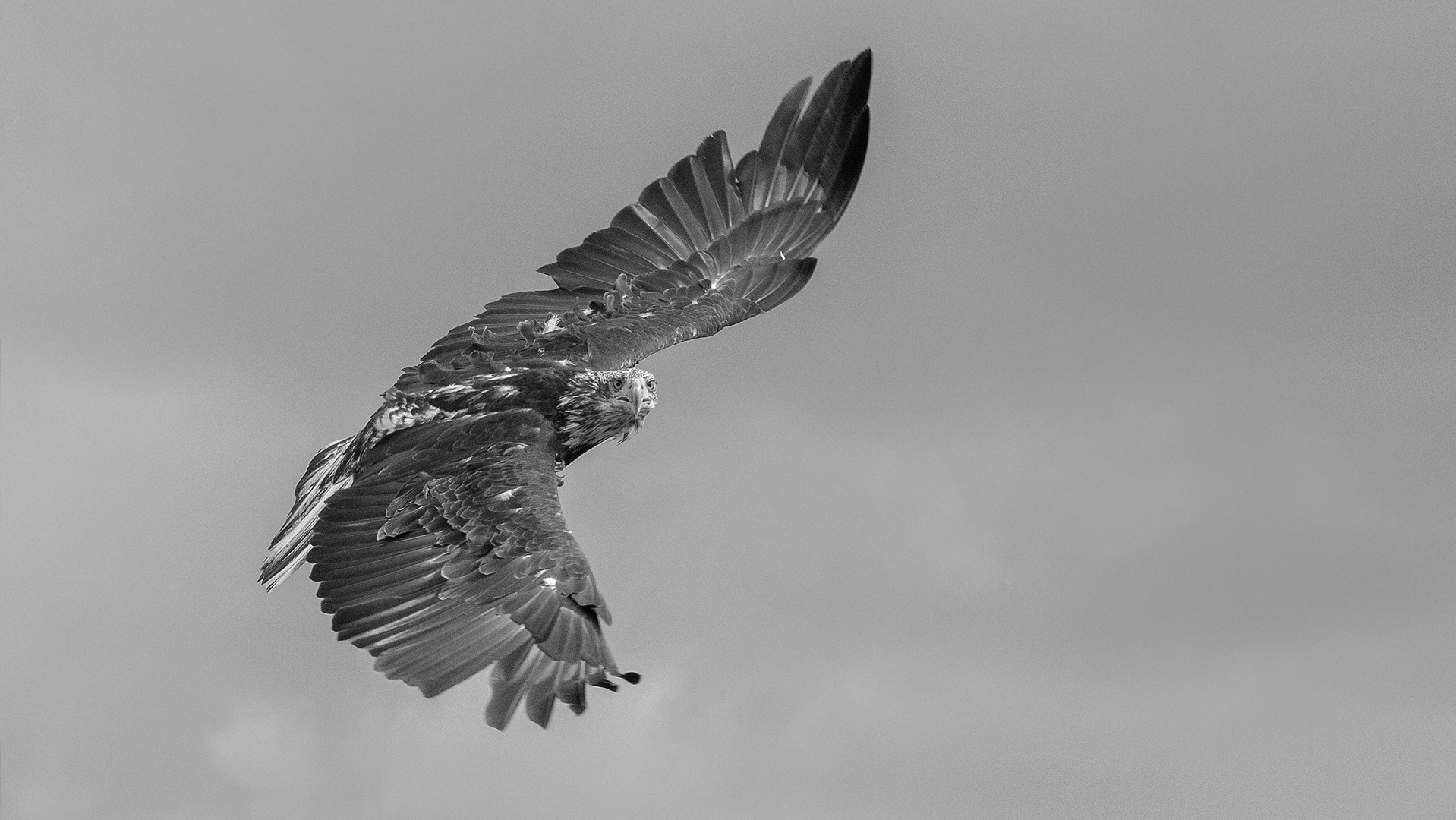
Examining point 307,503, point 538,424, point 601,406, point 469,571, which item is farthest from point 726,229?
point 469,571


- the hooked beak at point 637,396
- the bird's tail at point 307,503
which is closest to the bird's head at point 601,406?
the hooked beak at point 637,396

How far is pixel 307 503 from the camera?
17781mm

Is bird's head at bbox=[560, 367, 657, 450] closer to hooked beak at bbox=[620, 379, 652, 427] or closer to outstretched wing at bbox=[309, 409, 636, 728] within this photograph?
hooked beak at bbox=[620, 379, 652, 427]

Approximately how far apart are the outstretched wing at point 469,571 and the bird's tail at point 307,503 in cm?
49

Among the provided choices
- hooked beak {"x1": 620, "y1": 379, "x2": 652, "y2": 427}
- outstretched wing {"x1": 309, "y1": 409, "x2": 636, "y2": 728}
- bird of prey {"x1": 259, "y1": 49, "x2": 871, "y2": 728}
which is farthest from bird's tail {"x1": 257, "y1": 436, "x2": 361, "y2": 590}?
hooked beak {"x1": 620, "y1": 379, "x2": 652, "y2": 427}

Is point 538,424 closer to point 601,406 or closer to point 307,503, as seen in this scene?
point 601,406

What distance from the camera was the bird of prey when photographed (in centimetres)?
1500

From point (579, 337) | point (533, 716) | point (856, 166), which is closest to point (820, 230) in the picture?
point (856, 166)

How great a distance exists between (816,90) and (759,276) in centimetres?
197

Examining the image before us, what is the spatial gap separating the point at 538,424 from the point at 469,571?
84.3 inches

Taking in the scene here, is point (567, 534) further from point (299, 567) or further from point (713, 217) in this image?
point (713, 217)

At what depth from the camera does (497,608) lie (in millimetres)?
15203

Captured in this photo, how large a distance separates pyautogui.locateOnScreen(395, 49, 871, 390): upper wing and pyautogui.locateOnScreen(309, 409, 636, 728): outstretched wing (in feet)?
12.1

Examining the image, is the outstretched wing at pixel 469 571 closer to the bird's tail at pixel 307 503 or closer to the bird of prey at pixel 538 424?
the bird of prey at pixel 538 424
